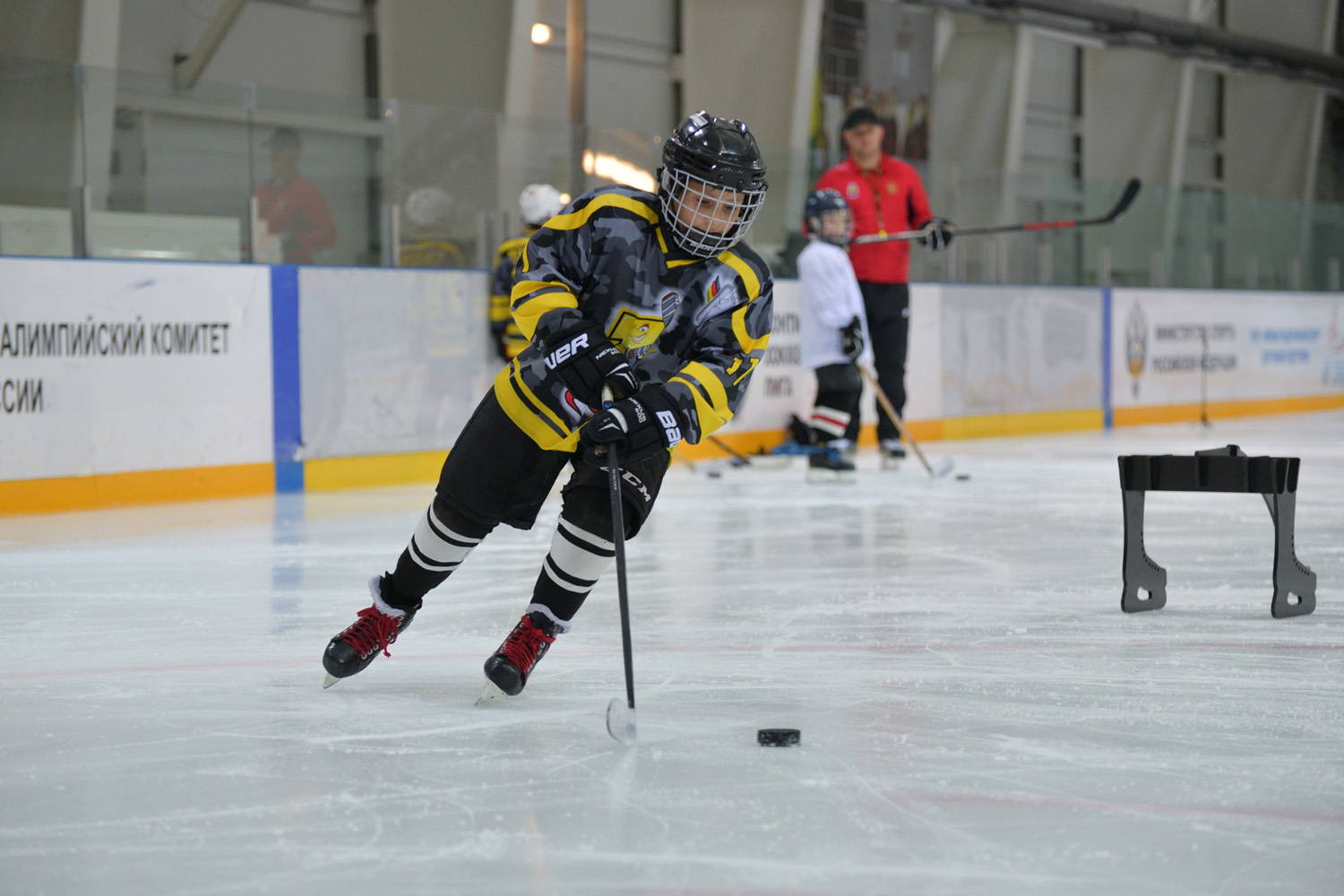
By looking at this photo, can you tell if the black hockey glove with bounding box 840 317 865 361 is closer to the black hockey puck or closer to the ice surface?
the ice surface

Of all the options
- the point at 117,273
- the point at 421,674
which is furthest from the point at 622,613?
the point at 117,273

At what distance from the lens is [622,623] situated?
7.34 feet

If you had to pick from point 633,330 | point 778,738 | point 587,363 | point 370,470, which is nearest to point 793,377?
point 370,470

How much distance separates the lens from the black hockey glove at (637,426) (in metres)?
2.20

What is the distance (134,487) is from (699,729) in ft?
13.9

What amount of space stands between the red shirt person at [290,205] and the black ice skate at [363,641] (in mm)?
4252

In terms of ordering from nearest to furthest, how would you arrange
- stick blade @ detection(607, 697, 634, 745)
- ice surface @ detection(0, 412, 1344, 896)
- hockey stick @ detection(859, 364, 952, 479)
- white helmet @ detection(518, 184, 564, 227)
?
ice surface @ detection(0, 412, 1344, 896) < stick blade @ detection(607, 697, 634, 745) < white helmet @ detection(518, 184, 564, 227) < hockey stick @ detection(859, 364, 952, 479)

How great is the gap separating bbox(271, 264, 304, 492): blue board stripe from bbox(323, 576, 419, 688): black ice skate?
158 inches

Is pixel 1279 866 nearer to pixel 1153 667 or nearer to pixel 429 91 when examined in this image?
pixel 1153 667

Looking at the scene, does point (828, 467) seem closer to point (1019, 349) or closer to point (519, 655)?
point (1019, 349)

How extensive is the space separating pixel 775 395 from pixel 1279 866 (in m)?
7.01

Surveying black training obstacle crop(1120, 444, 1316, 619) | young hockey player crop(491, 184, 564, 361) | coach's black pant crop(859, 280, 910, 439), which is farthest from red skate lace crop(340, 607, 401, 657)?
coach's black pant crop(859, 280, 910, 439)

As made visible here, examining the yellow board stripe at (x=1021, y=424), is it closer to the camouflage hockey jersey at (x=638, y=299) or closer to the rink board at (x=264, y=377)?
the rink board at (x=264, y=377)

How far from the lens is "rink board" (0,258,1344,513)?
5.57 meters
